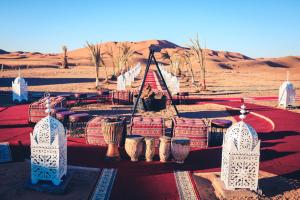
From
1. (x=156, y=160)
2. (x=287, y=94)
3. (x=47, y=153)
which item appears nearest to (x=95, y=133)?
(x=156, y=160)

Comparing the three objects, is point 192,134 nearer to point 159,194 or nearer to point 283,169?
point 283,169

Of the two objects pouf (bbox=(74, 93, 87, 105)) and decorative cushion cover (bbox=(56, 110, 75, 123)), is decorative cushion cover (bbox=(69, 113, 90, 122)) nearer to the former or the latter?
decorative cushion cover (bbox=(56, 110, 75, 123))

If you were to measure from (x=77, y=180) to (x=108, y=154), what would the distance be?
1.32 meters

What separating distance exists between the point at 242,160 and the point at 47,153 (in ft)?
11.1

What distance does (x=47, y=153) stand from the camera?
5816 mm

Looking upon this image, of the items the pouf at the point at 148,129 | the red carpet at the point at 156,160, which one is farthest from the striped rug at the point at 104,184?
the pouf at the point at 148,129

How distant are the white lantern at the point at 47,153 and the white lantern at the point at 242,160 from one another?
9.67ft

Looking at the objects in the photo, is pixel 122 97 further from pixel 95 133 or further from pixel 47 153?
pixel 47 153

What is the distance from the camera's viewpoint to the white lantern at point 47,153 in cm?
579

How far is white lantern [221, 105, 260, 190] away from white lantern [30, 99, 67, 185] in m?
2.95

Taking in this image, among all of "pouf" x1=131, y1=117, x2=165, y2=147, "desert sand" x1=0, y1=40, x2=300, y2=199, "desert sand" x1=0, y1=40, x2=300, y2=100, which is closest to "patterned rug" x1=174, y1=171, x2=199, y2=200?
"desert sand" x1=0, y1=40, x2=300, y2=199

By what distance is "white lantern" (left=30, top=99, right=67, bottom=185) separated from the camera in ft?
19.0

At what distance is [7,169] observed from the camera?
671 centimetres

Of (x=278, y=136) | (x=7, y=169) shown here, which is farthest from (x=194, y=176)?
(x=278, y=136)
